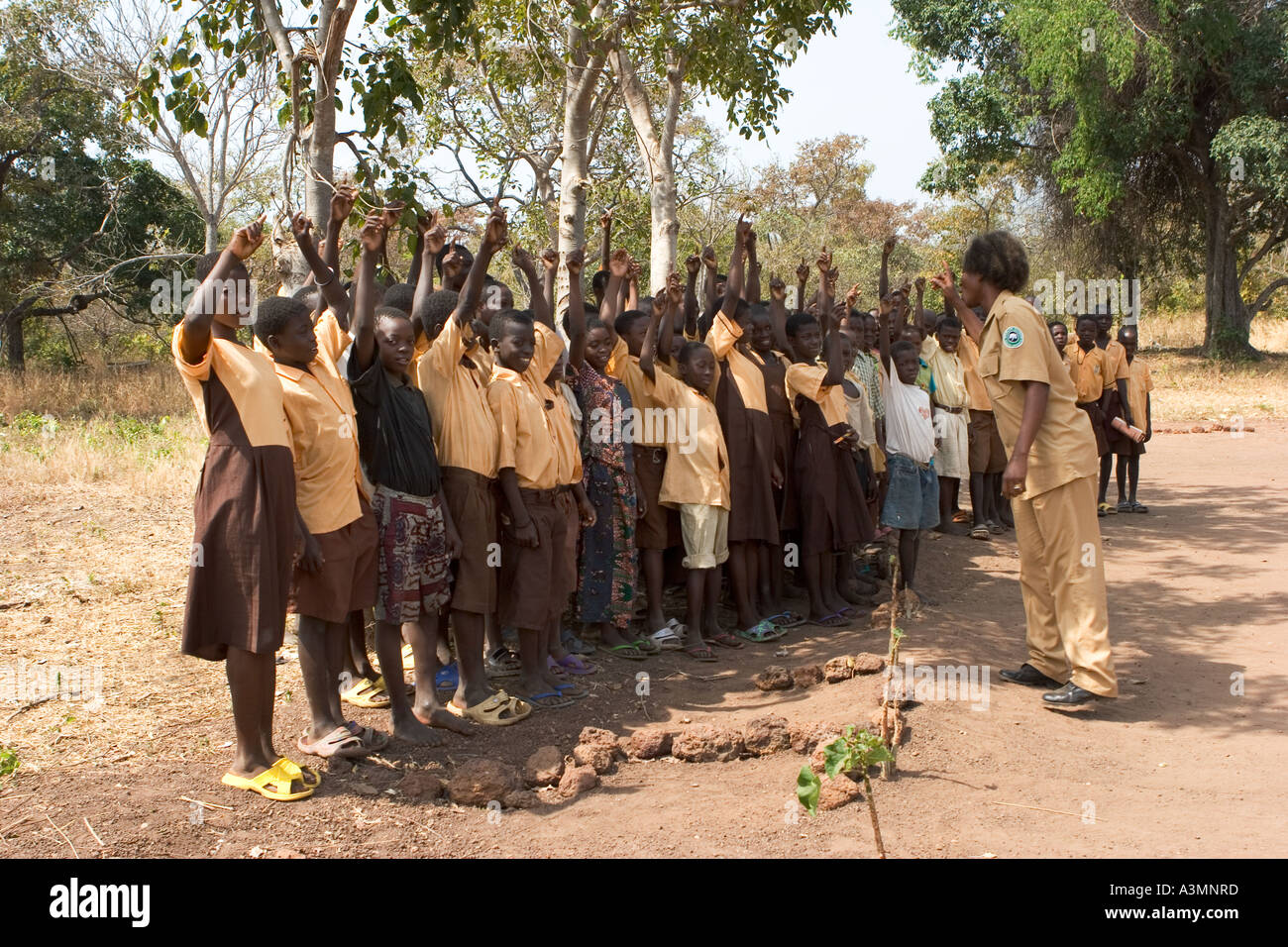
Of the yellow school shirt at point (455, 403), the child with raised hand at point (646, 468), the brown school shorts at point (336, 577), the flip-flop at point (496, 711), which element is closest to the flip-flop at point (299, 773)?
the brown school shorts at point (336, 577)

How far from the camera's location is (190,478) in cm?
941

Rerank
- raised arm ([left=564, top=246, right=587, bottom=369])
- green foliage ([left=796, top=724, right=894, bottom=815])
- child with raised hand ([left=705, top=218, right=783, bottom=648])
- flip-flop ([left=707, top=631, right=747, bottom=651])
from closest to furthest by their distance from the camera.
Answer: green foliage ([left=796, top=724, right=894, bottom=815]) < raised arm ([left=564, top=246, right=587, bottom=369]) < flip-flop ([left=707, top=631, right=747, bottom=651]) < child with raised hand ([left=705, top=218, right=783, bottom=648])

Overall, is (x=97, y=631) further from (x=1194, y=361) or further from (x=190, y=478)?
(x=1194, y=361)

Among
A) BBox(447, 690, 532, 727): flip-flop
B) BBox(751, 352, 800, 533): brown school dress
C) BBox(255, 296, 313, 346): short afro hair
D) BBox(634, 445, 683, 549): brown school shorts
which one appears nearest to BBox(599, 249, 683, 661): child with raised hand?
BBox(634, 445, 683, 549): brown school shorts

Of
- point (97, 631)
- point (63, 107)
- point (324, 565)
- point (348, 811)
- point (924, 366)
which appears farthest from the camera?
point (63, 107)

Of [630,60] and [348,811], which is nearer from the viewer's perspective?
[348,811]

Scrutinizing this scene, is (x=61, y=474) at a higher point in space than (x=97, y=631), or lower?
higher

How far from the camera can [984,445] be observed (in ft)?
28.5

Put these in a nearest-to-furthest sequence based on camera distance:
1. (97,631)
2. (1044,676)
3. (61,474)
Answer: (1044,676) → (97,631) → (61,474)

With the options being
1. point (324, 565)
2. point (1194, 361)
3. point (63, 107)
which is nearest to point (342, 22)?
point (324, 565)

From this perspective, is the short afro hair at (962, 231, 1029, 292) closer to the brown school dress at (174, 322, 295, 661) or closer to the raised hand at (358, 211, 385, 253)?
the raised hand at (358, 211, 385, 253)

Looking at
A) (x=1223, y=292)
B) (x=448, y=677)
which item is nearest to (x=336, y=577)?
(x=448, y=677)

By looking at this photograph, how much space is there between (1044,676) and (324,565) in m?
3.16

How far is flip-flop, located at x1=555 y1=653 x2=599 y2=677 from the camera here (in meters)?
5.36
